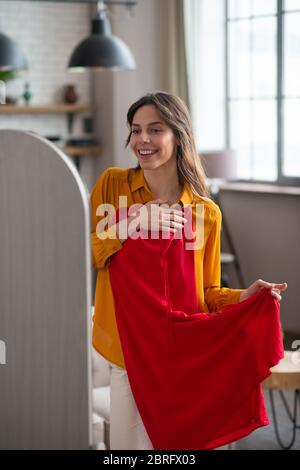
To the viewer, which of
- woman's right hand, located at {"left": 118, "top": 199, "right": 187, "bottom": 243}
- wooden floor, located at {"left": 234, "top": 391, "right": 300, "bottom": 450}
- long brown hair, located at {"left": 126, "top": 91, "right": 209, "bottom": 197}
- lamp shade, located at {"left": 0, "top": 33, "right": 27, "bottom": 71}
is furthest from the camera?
lamp shade, located at {"left": 0, "top": 33, "right": 27, "bottom": 71}

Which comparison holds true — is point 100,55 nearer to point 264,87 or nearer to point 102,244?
point 264,87

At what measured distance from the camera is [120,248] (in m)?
1.94

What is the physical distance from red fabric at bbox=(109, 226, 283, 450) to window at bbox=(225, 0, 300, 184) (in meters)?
4.19

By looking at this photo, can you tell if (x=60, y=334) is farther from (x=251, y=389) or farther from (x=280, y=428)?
(x=280, y=428)

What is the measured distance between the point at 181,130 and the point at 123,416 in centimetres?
74

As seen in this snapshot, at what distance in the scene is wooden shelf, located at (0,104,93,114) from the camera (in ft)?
22.6

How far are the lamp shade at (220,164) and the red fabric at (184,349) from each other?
387 centimetres

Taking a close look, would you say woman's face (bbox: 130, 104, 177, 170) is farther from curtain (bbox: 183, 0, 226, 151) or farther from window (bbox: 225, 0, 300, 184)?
curtain (bbox: 183, 0, 226, 151)

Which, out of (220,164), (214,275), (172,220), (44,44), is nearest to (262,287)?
(214,275)

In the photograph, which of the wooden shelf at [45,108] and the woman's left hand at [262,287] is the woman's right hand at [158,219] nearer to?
the woman's left hand at [262,287]

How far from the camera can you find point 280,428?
4.24 m

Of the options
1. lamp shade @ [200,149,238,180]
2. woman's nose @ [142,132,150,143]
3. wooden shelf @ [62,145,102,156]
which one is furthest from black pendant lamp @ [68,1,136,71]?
woman's nose @ [142,132,150,143]

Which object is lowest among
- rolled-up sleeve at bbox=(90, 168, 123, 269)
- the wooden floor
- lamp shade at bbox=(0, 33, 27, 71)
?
the wooden floor

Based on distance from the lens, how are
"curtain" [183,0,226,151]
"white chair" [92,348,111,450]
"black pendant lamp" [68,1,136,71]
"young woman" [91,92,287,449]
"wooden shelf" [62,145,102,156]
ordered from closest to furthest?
"young woman" [91,92,287,449]
"white chair" [92,348,111,450]
"black pendant lamp" [68,1,136,71]
"curtain" [183,0,226,151]
"wooden shelf" [62,145,102,156]
